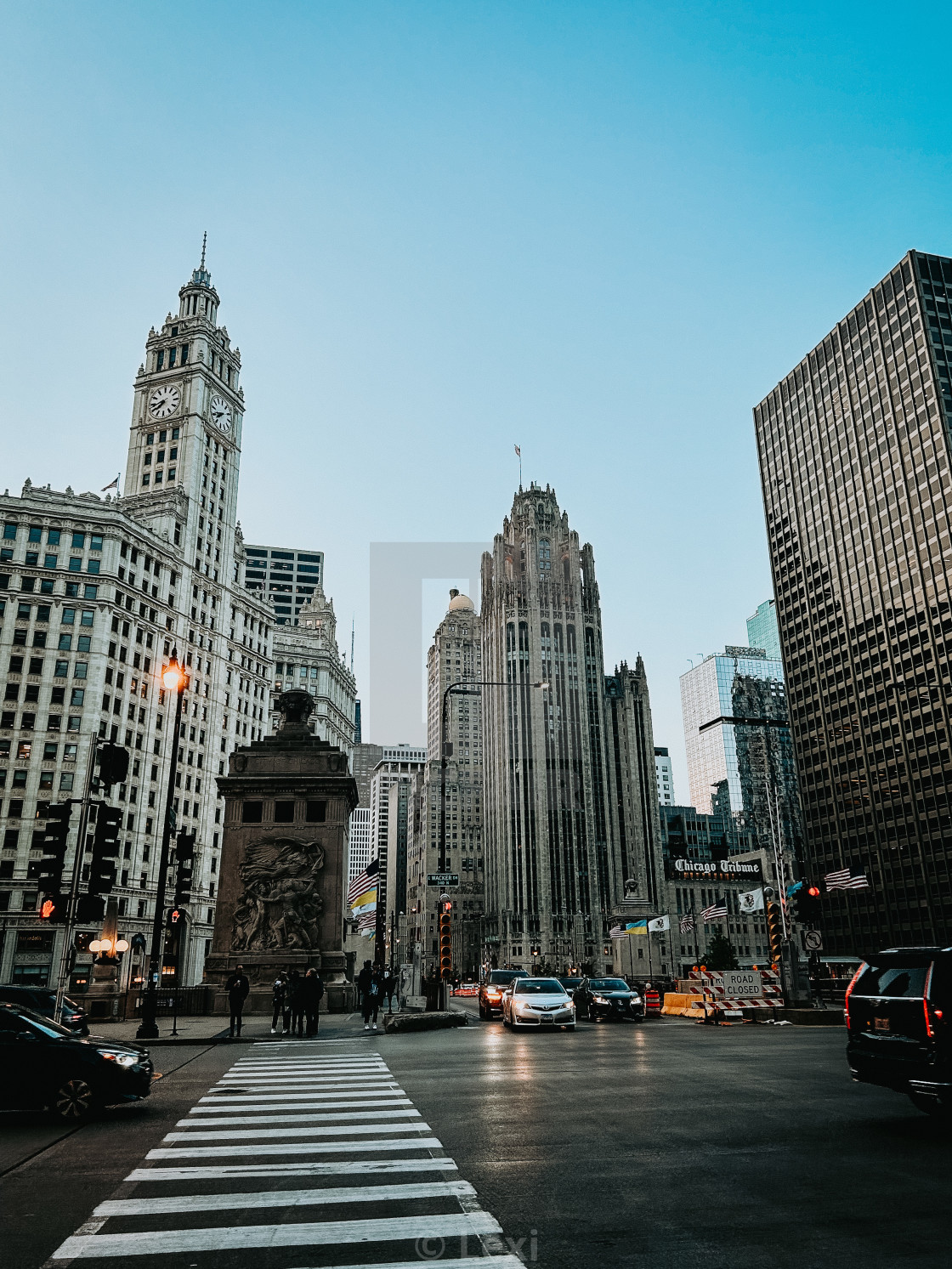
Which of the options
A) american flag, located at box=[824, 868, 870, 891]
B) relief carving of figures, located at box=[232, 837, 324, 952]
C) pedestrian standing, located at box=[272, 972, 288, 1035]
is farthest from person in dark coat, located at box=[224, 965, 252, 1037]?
american flag, located at box=[824, 868, 870, 891]

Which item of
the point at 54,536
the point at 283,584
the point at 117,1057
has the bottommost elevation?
the point at 117,1057

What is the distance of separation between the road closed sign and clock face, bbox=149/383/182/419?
3613 inches

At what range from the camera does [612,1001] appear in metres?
31.9

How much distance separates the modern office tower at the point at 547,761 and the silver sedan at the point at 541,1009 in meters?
132

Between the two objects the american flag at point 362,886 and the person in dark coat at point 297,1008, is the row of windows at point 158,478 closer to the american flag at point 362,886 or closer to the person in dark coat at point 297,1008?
the american flag at point 362,886

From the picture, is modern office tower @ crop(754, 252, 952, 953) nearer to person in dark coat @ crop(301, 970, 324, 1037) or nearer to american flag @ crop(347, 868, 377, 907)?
american flag @ crop(347, 868, 377, 907)

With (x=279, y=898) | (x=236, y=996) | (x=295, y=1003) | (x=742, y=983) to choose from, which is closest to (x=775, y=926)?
(x=742, y=983)

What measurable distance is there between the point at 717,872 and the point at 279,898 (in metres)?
151

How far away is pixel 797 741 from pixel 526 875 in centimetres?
5337

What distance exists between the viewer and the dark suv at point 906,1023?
10.0 m

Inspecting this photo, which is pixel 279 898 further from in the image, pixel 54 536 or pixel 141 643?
pixel 54 536

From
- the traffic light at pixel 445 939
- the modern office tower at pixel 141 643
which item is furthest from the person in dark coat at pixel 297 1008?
the modern office tower at pixel 141 643

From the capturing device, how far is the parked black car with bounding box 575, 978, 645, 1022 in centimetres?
3184

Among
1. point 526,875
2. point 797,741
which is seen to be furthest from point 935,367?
point 526,875
